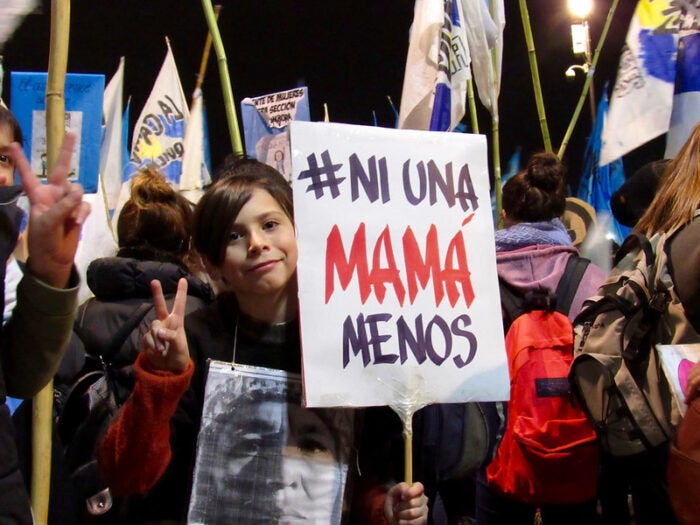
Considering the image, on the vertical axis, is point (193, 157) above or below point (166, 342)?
above

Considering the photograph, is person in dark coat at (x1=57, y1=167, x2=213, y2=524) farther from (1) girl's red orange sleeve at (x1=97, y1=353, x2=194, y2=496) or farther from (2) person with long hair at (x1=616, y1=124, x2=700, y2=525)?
(2) person with long hair at (x1=616, y1=124, x2=700, y2=525)

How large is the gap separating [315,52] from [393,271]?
17.3 metres

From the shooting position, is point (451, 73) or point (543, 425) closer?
point (543, 425)

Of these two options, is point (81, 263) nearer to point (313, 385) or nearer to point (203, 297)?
point (203, 297)

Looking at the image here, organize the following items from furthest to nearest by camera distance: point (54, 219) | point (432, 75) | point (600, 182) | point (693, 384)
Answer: point (600, 182)
point (432, 75)
point (693, 384)
point (54, 219)

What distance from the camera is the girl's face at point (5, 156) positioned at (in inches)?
57.5

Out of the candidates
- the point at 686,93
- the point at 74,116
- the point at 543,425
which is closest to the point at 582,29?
the point at 686,93

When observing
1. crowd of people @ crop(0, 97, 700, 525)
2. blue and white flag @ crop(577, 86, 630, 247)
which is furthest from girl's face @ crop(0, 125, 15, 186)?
blue and white flag @ crop(577, 86, 630, 247)

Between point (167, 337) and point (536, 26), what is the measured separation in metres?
16.9

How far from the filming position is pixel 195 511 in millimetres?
1312

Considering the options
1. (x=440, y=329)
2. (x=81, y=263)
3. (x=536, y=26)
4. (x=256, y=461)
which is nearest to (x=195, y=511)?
(x=256, y=461)

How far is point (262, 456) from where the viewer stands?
1356 millimetres

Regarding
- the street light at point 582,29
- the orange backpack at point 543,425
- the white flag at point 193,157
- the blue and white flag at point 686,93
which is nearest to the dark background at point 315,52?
the street light at point 582,29

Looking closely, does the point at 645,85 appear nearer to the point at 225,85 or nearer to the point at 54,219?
the point at 225,85
